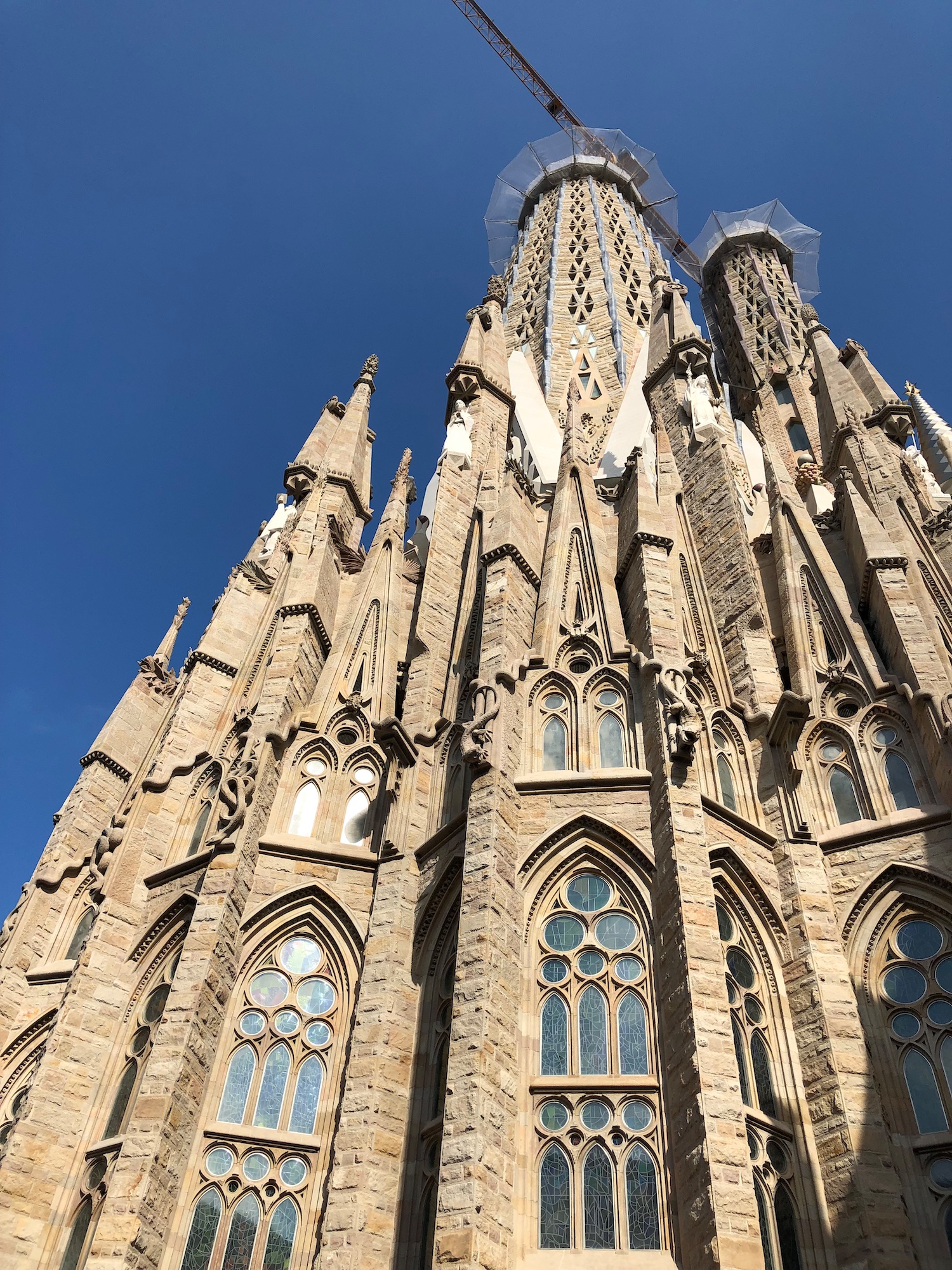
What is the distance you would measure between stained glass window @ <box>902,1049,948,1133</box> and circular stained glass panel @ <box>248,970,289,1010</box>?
6.34 m

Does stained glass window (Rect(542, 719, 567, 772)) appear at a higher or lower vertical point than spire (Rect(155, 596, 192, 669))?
lower

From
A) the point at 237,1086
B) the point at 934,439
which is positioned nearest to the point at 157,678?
the point at 237,1086

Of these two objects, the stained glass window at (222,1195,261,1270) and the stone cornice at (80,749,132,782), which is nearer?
the stained glass window at (222,1195,261,1270)

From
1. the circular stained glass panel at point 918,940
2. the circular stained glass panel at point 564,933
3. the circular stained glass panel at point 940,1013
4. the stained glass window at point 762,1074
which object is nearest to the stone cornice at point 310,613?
the circular stained glass panel at point 564,933

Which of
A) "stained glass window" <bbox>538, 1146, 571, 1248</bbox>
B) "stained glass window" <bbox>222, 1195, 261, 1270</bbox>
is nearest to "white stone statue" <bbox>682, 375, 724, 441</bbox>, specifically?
"stained glass window" <bbox>538, 1146, 571, 1248</bbox>

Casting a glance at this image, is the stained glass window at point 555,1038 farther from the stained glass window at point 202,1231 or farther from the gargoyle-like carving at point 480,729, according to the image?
the stained glass window at point 202,1231

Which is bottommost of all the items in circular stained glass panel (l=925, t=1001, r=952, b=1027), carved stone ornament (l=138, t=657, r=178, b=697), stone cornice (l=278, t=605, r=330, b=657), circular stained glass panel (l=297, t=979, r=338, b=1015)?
circular stained glass panel (l=925, t=1001, r=952, b=1027)

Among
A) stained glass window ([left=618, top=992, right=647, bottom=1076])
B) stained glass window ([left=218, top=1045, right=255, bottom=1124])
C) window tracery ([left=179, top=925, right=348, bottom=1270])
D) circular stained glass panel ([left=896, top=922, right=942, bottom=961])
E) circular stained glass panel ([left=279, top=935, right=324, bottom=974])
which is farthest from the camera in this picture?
circular stained glass panel ([left=279, top=935, right=324, bottom=974])

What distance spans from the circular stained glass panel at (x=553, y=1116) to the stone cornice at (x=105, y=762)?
429 inches

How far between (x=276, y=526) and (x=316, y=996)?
455 inches

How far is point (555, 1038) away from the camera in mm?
9711

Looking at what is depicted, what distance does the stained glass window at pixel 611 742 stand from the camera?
11.8 metres

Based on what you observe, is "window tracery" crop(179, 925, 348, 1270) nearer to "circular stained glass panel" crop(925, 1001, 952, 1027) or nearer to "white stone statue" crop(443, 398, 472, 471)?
"circular stained glass panel" crop(925, 1001, 952, 1027)

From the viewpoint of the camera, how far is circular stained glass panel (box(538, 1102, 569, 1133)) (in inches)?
359
